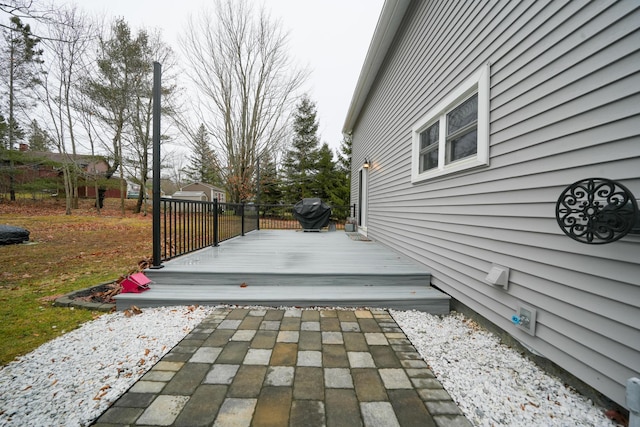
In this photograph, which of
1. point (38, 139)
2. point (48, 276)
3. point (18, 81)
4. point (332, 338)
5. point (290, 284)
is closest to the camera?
point (332, 338)

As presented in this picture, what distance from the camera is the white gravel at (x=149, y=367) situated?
1207 mm

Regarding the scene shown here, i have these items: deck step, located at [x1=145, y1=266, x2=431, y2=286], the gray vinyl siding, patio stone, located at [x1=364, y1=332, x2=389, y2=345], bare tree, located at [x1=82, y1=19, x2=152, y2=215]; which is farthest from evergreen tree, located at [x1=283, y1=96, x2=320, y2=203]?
patio stone, located at [x1=364, y1=332, x2=389, y2=345]

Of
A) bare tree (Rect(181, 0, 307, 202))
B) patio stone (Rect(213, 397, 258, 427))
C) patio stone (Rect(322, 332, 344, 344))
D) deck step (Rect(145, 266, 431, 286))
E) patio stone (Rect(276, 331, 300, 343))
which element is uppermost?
bare tree (Rect(181, 0, 307, 202))

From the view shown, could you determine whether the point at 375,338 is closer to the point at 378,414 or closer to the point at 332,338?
the point at 332,338

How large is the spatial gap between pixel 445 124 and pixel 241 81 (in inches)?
349

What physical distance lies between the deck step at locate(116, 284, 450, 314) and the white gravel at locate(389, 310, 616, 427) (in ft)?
1.19

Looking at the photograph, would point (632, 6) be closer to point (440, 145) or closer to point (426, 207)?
point (440, 145)

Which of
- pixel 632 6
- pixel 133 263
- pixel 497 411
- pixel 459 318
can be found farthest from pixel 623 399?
pixel 133 263

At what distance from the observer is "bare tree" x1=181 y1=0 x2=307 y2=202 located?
8828 mm

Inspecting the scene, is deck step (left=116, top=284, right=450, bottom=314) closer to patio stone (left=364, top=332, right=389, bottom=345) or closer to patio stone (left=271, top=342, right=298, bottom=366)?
patio stone (left=364, top=332, right=389, bottom=345)

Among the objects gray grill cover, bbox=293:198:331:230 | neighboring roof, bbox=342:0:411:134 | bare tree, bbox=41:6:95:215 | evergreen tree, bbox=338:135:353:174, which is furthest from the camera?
evergreen tree, bbox=338:135:353:174

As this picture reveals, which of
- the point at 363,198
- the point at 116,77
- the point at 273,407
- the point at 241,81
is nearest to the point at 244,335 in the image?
the point at 273,407

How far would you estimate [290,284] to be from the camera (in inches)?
109

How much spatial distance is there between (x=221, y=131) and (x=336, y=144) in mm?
9283
